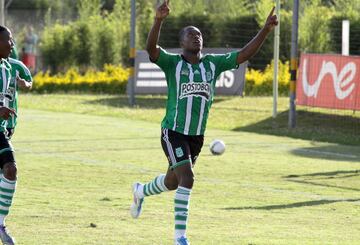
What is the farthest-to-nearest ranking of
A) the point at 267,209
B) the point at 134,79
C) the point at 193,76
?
the point at 134,79
the point at 267,209
the point at 193,76

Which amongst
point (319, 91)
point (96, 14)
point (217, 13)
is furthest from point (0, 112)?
point (96, 14)

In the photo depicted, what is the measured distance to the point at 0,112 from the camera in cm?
980

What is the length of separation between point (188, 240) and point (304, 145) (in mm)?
12199

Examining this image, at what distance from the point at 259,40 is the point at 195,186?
204 inches

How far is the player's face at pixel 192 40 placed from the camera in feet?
34.1

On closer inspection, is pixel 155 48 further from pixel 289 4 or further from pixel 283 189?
pixel 289 4

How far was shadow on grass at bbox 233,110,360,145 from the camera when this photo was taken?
23.6 meters

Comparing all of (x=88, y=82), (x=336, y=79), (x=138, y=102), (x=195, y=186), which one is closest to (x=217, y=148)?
(x=195, y=186)

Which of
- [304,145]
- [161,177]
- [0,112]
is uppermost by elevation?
[0,112]

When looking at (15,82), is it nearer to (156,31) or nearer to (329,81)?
(156,31)

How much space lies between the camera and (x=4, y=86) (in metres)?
10.6

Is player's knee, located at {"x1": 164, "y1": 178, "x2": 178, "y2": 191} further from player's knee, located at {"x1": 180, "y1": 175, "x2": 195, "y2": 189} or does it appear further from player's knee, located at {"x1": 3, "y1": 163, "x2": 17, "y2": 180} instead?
player's knee, located at {"x1": 3, "y1": 163, "x2": 17, "y2": 180}

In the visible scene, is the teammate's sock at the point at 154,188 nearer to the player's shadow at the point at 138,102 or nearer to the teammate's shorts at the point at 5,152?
the teammate's shorts at the point at 5,152

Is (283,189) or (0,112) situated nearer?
(0,112)
